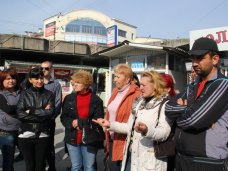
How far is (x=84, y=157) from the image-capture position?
4234 millimetres

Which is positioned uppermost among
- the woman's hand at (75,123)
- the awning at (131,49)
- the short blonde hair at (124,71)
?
the awning at (131,49)

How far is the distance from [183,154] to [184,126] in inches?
10.4

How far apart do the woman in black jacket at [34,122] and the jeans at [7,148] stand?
30 centimetres

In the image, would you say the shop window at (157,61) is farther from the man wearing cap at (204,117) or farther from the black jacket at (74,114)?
the man wearing cap at (204,117)

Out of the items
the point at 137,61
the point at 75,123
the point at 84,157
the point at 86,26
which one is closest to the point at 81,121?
the point at 75,123

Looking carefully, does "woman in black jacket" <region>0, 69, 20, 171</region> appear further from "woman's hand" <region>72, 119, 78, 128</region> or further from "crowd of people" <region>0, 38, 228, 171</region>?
"woman's hand" <region>72, 119, 78, 128</region>

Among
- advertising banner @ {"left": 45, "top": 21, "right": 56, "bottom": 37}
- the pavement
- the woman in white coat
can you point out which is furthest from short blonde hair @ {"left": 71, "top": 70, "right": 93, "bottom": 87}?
advertising banner @ {"left": 45, "top": 21, "right": 56, "bottom": 37}

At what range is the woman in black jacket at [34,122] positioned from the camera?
13.0 feet

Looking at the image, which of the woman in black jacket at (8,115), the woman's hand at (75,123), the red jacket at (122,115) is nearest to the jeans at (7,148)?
the woman in black jacket at (8,115)

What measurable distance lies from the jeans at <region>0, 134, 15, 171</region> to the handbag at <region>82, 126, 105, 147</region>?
1012 mm

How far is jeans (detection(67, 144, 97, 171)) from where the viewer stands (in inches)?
165

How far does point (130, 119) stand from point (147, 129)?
58 cm

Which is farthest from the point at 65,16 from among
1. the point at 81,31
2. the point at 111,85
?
the point at 111,85

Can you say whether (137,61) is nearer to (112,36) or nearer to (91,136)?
(91,136)
